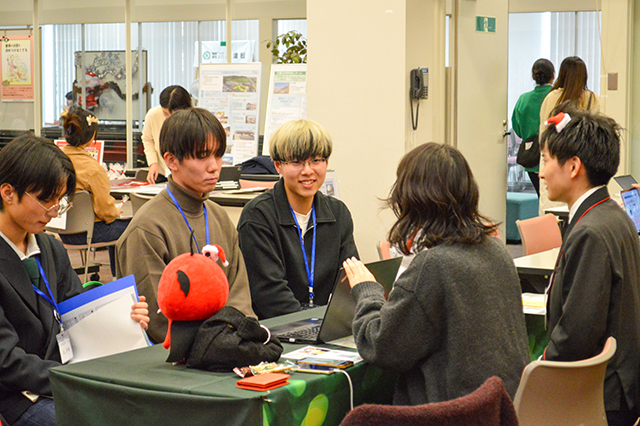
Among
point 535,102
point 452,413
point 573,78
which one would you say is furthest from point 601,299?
point 535,102

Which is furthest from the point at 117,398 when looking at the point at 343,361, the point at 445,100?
the point at 445,100


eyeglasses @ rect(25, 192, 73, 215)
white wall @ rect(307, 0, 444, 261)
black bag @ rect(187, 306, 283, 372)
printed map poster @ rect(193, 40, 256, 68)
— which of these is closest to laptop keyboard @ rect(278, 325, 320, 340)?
black bag @ rect(187, 306, 283, 372)

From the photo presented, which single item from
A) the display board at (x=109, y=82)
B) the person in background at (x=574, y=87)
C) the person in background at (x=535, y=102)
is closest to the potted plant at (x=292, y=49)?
the display board at (x=109, y=82)

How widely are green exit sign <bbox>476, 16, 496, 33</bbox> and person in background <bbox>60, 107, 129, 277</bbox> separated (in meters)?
3.25

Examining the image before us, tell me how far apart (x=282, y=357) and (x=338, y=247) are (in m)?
1.06

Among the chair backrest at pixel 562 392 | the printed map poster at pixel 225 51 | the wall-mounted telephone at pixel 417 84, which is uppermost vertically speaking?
the printed map poster at pixel 225 51

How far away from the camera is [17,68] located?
34.4 feet

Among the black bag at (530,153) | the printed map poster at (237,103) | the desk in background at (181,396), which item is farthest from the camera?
the printed map poster at (237,103)

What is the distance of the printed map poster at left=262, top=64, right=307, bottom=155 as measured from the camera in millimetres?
6578

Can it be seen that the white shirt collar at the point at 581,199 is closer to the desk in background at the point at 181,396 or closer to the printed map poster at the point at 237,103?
the desk in background at the point at 181,396

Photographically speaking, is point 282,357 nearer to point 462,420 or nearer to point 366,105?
point 462,420

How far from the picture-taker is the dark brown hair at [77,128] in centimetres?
532

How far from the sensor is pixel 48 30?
34.0 ft

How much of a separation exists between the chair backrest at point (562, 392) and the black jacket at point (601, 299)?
0.16 meters
